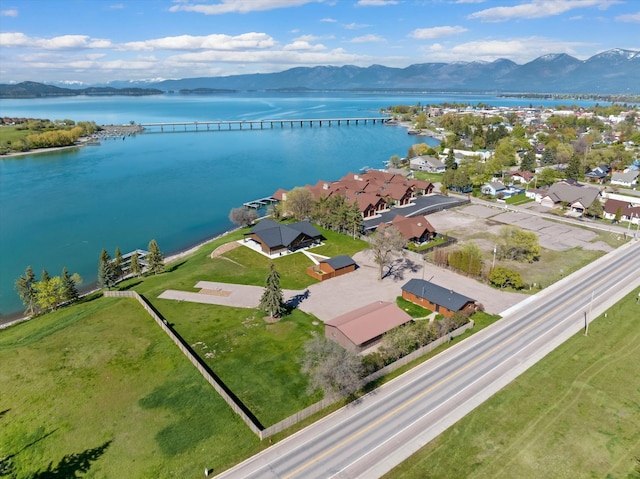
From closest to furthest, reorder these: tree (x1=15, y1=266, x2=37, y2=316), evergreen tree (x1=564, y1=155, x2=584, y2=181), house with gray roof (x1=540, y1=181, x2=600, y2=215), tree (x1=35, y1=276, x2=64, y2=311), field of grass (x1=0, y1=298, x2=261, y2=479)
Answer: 1. field of grass (x1=0, y1=298, x2=261, y2=479)
2. tree (x1=35, y1=276, x2=64, y2=311)
3. tree (x1=15, y1=266, x2=37, y2=316)
4. house with gray roof (x1=540, y1=181, x2=600, y2=215)
5. evergreen tree (x1=564, y1=155, x2=584, y2=181)

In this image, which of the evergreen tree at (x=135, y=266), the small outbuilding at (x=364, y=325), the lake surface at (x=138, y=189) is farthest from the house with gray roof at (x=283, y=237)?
the small outbuilding at (x=364, y=325)

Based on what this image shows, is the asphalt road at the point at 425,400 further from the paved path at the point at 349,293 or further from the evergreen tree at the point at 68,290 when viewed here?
the evergreen tree at the point at 68,290

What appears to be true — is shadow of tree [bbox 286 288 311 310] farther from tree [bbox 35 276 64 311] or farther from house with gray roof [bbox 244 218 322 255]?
tree [bbox 35 276 64 311]

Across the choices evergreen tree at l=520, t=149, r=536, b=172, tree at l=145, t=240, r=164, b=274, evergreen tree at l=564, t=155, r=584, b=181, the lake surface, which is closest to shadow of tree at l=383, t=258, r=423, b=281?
tree at l=145, t=240, r=164, b=274

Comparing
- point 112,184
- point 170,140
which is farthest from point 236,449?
point 170,140

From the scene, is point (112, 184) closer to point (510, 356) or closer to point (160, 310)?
point (160, 310)
